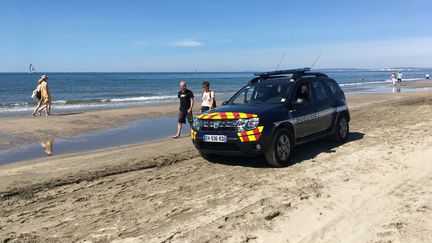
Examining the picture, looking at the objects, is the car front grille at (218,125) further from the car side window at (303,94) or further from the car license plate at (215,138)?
the car side window at (303,94)

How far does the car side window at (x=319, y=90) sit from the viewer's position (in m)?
9.06

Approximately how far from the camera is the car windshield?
820 cm

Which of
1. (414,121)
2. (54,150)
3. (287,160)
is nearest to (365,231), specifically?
(287,160)

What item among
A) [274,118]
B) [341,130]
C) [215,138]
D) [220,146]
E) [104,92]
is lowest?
[104,92]

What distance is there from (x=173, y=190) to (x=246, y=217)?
162cm

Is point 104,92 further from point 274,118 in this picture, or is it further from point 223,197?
point 223,197

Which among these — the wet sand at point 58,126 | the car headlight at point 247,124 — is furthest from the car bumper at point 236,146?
the wet sand at point 58,126

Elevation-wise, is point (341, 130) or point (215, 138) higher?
point (215, 138)

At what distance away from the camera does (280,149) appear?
24.7 ft

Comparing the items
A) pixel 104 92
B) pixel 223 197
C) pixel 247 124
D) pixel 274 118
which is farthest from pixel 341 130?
pixel 104 92

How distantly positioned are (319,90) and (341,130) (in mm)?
1242

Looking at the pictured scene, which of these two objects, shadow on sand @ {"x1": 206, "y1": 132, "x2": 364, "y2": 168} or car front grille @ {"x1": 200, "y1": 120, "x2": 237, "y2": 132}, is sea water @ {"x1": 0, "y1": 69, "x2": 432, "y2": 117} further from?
car front grille @ {"x1": 200, "y1": 120, "x2": 237, "y2": 132}

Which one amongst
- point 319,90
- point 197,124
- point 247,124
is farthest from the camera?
point 319,90

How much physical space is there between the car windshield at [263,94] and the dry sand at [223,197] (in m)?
1.20
